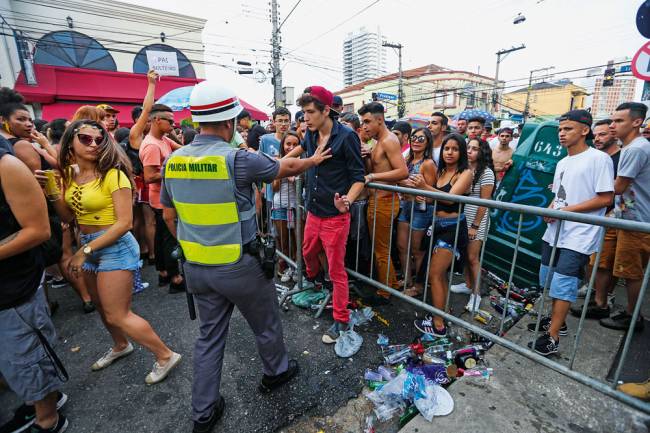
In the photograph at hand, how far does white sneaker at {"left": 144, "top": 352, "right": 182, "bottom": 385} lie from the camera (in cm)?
247

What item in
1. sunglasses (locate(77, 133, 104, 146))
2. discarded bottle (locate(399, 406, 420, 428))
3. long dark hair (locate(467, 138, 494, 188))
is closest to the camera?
discarded bottle (locate(399, 406, 420, 428))

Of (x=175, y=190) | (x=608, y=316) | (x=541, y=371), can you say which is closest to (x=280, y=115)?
(x=175, y=190)

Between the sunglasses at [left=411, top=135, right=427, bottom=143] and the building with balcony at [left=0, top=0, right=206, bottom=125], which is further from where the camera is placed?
the building with balcony at [left=0, top=0, right=206, bottom=125]

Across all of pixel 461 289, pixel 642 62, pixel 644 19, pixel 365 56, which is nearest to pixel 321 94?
pixel 461 289

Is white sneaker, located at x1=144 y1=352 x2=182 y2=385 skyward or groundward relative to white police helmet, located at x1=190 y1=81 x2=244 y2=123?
groundward

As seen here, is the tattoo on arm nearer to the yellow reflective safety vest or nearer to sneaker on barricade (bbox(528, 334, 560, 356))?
the yellow reflective safety vest

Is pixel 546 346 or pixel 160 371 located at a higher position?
pixel 546 346

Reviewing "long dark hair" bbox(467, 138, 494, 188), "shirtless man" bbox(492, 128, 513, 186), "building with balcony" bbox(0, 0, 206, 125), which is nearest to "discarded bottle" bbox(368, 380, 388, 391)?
"long dark hair" bbox(467, 138, 494, 188)

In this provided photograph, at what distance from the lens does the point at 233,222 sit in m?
1.92

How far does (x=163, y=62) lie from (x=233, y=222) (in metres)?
16.9

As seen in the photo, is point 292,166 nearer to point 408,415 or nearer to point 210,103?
point 210,103

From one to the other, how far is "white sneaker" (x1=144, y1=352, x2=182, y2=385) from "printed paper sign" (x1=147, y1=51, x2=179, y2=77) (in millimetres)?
15923

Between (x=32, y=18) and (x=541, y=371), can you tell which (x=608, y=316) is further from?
(x=32, y=18)

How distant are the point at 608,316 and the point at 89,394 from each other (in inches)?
198
